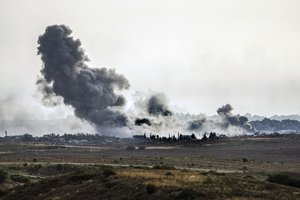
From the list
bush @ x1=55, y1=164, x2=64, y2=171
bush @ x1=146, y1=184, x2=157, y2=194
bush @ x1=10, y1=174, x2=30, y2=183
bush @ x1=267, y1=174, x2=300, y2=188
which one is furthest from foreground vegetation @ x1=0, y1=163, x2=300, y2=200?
bush @ x1=55, y1=164, x2=64, y2=171

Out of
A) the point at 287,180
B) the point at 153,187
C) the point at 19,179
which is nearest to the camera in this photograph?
the point at 153,187

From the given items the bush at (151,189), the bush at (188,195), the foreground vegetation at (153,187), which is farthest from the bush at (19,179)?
the bush at (188,195)

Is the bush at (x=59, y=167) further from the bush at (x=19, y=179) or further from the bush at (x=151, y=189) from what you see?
the bush at (x=151, y=189)

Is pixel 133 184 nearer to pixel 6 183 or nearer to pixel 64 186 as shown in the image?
pixel 64 186

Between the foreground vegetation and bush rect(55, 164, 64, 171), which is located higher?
bush rect(55, 164, 64, 171)

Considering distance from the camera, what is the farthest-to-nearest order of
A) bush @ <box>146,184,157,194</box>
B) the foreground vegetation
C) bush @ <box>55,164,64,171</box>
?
bush @ <box>55,164,64,171</box>
bush @ <box>146,184,157,194</box>
the foreground vegetation

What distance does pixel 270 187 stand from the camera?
4909 cm

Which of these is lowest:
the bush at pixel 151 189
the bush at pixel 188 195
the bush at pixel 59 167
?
the bush at pixel 188 195

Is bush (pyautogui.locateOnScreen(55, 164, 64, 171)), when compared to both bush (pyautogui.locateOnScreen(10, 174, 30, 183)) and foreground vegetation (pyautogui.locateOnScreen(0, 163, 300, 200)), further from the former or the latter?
foreground vegetation (pyautogui.locateOnScreen(0, 163, 300, 200))

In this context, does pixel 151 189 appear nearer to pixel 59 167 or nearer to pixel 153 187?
pixel 153 187

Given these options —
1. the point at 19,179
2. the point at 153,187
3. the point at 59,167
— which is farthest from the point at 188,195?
the point at 59,167

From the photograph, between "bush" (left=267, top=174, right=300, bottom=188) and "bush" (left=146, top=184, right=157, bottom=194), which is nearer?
"bush" (left=146, top=184, right=157, bottom=194)

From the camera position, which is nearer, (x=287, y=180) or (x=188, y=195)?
(x=188, y=195)

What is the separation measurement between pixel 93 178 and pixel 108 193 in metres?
11.0
